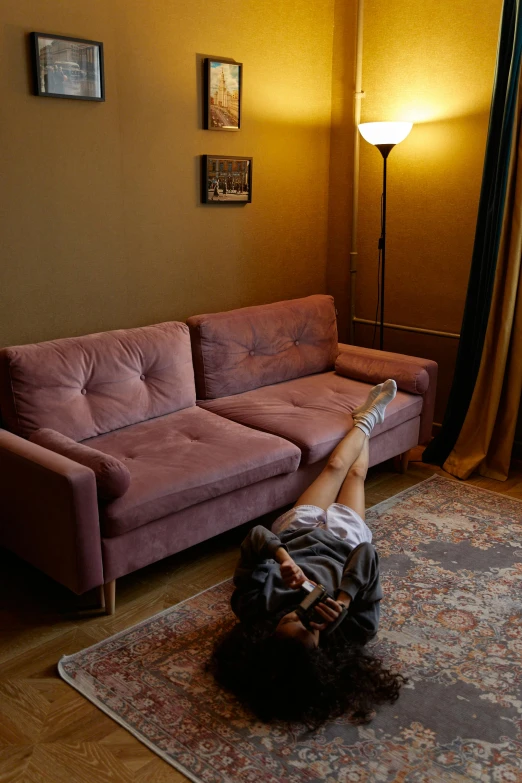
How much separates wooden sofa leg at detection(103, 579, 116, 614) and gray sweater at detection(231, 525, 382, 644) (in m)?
0.50

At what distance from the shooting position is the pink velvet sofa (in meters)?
2.53

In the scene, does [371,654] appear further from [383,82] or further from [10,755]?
[383,82]

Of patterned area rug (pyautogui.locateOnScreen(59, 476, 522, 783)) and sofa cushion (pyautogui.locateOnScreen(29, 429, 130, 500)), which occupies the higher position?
sofa cushion (pyautogui.locateOnScreen(29, 429, 130, 500))

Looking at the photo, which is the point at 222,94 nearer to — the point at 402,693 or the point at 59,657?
the point at 59,657

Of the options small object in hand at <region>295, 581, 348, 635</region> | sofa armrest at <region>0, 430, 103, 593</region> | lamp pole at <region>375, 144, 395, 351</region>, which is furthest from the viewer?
lamp pole at <region>375, 144, 395, 351</region>

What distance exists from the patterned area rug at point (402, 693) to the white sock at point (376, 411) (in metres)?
0.56

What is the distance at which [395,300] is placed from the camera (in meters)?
4.52

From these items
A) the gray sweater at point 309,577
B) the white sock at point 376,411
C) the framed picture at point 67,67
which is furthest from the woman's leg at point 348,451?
the framed picture at point 67,67

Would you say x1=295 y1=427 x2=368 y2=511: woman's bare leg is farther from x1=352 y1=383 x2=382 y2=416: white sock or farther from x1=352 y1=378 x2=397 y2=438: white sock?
x1=352 y1=383 x2=382 y2=416: white sock

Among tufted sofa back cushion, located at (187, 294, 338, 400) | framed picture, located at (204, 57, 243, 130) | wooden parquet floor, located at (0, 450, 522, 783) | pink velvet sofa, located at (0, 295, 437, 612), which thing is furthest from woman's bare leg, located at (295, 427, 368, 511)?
framed picture, located at (204, 57, 243, 130)

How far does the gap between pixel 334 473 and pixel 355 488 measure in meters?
0.10

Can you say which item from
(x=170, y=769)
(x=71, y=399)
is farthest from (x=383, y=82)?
(x=170, y=769)

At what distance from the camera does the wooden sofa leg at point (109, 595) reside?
8.59ft

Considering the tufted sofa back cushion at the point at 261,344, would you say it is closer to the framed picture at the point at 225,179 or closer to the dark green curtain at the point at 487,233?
the framed picture at the point at 225,179
